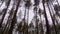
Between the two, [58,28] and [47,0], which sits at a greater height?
[47,0]

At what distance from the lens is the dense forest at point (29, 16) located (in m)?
0.62

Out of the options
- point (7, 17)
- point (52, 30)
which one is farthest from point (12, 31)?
point (52, 30)

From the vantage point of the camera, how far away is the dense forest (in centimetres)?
62

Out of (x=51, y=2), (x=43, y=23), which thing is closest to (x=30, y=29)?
(x=43, y=23)

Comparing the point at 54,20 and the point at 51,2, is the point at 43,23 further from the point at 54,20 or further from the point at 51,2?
the point at 51,2

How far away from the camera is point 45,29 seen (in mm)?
613

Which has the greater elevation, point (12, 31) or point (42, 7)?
point (42, 7)

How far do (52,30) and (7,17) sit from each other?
25 centimetres

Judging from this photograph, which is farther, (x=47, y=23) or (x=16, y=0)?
(x=16, y=0)

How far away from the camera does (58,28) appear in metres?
0.61

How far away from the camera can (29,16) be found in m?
0.67

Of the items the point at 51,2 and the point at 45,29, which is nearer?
the point at 45,29

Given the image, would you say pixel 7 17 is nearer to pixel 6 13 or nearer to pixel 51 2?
pixel 6 13

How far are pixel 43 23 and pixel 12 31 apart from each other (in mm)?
162
